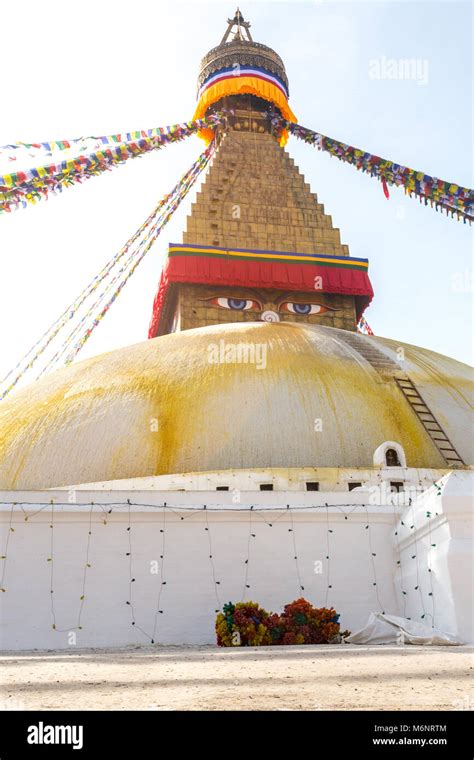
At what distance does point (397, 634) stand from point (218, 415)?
4315mm

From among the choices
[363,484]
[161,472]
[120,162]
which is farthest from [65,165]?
[363,484]

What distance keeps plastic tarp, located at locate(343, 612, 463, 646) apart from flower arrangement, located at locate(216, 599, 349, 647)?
11.2 inches

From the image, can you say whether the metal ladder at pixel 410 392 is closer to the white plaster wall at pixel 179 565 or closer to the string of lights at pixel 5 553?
the white plaster wall at pixel 179 565

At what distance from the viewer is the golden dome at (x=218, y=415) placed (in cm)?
1047

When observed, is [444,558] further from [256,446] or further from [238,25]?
[238,25]

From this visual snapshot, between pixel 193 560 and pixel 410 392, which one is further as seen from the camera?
pixel 410 392

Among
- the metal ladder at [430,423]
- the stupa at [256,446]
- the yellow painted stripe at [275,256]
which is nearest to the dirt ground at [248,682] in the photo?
the stupa at [256,446]

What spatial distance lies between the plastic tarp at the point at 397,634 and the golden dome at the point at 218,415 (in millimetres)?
2900

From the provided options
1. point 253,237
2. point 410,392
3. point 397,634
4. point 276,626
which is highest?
point 253,237

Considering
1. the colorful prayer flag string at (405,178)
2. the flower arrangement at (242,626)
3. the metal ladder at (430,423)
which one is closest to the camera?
the flower arrangement at (242,626)

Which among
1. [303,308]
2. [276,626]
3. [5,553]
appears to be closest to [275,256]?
[303,308]

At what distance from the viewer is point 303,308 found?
67.3 ft

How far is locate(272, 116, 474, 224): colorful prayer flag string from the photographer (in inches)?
587

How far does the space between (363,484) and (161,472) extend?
2.80 metres
